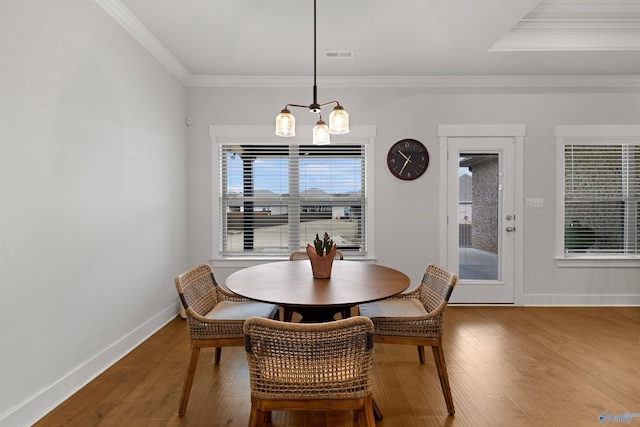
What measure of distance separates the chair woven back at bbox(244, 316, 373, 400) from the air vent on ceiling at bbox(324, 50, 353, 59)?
285cm

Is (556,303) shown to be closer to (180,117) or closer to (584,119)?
(584,119)

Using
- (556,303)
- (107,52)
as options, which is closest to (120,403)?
(107,52)

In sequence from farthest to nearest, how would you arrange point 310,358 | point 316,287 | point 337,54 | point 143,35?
point 337,54 → point 143,35 → point 316,287 → point 310,358

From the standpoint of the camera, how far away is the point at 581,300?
4023 millimetres

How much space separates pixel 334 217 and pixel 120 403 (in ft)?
8.91

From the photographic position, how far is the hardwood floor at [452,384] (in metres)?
1.93

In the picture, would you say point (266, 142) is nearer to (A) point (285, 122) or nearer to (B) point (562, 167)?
(A) point (285, 122)

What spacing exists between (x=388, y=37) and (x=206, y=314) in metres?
2.77

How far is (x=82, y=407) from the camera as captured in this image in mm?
2047

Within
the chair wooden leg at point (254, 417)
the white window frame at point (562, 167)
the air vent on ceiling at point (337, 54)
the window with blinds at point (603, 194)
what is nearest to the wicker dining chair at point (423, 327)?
the chair wooden leg at point (254, 417)

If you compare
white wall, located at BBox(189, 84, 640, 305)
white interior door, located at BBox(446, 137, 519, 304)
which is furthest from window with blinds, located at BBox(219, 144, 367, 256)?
white interior door, located at BBox(446, 137, 519, 304)

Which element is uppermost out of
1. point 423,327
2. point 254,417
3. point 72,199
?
point 72,199

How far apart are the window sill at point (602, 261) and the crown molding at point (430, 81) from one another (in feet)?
6.66

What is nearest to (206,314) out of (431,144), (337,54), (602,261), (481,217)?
(337,54)
